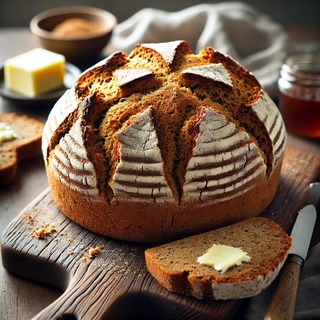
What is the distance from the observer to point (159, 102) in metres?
1.96

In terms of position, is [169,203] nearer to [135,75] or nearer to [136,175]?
[136,175]

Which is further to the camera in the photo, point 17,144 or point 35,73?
point 35,73

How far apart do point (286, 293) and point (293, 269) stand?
12cm

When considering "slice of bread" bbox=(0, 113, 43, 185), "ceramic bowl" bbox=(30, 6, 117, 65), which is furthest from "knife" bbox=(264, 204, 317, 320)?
"ceramic bowl" bbox=(30, 6, 117, 65)

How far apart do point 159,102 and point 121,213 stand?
35 cm

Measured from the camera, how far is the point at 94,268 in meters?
1.88

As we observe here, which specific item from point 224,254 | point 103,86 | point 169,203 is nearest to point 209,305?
point 224,254

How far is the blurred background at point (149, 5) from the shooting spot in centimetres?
421

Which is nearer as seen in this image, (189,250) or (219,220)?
(189,250)

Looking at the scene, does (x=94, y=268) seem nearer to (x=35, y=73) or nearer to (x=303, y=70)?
(x=35, y=73)

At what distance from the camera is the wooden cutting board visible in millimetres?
1748

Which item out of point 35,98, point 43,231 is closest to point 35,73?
point 35,98

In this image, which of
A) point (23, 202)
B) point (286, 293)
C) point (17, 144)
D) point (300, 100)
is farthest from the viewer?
point (300, 100)

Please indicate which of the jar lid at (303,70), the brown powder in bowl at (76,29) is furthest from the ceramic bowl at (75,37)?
the jar lid at (303,70)
